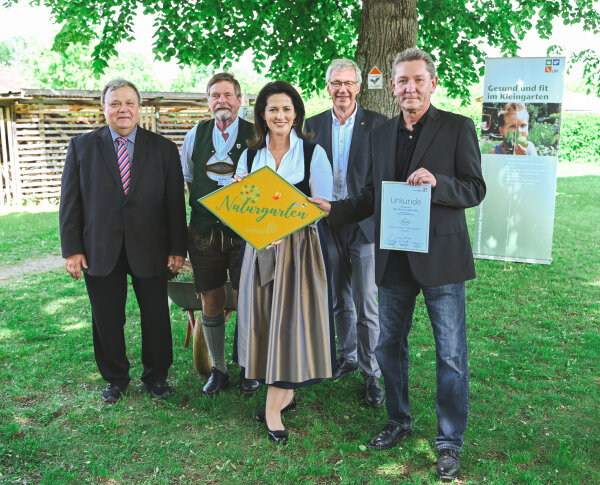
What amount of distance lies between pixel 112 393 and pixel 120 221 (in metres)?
1.26

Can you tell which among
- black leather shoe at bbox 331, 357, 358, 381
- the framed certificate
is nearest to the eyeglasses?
the framed certificate

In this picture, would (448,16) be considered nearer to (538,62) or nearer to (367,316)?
(538,62)

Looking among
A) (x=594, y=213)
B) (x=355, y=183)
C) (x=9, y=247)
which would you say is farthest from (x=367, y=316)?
(x=594, y=213)

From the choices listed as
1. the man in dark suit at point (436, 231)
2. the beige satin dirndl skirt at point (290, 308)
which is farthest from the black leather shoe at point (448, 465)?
the beige satin dirndl skirt at point (290, 308)

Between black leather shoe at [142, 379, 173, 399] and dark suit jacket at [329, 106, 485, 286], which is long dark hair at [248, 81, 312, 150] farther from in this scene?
black leather shoe at [142, 379, 173, 399]

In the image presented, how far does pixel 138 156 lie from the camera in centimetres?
386

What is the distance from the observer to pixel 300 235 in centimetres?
333

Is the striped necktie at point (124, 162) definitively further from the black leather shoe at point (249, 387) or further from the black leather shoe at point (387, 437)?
the black leather shoe at point (387, 437)

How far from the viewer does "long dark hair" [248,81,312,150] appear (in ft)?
11.1

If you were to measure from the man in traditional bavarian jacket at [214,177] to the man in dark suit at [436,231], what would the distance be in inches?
38.4

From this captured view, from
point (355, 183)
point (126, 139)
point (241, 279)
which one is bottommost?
point (241, 279)

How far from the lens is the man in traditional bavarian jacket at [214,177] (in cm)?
388

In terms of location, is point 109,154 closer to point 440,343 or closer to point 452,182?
point 452,182

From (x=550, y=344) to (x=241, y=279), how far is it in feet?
10.6
